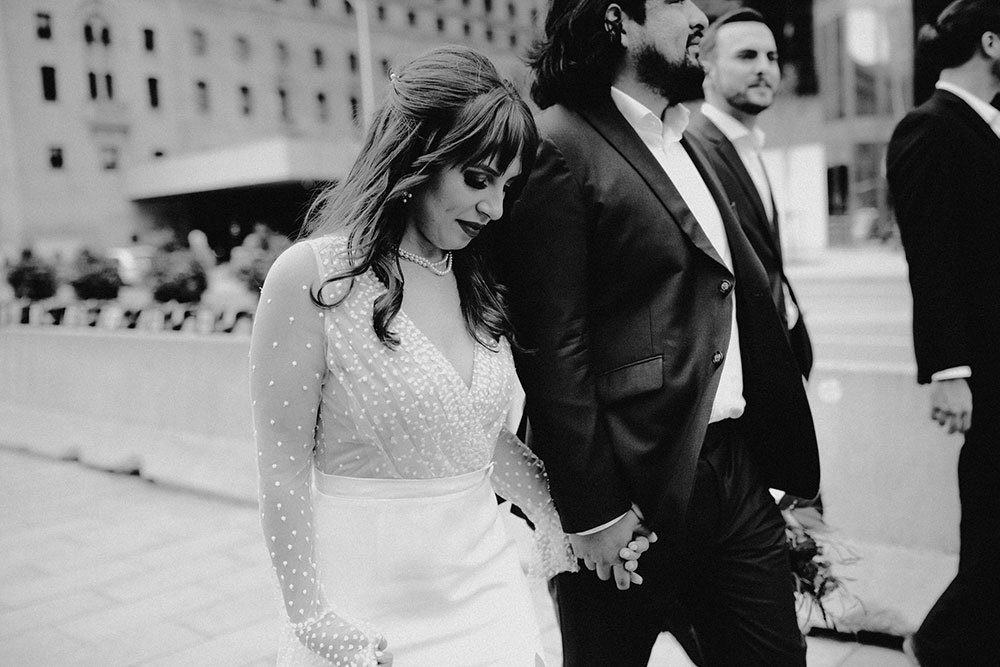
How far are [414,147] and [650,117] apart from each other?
683 millimetres

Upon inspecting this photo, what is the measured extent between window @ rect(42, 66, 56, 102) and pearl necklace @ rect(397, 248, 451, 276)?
178 feet

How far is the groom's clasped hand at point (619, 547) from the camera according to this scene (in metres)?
2.07

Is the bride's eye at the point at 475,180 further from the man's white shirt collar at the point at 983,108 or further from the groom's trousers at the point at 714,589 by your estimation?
the man's white shirt collar at the point at 983,108

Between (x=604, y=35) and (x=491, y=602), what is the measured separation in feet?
4.24

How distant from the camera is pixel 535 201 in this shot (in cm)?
205

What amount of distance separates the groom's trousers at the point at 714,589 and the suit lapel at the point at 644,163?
0.46 metres

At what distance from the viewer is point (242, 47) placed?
57938 millimetres

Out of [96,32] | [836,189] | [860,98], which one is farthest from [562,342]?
[96,32]

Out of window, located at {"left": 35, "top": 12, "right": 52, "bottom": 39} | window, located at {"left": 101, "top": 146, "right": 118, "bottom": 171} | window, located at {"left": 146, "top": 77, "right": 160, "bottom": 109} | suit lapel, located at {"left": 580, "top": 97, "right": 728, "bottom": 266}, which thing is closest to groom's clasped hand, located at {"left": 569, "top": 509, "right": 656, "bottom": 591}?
suit lapel, located at {"left": 580, "top": 97, "right": 728, "bottom": 266}

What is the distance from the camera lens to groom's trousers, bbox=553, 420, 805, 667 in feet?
7.12

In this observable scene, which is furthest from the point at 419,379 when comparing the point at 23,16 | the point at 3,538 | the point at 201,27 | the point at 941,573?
the point at 201,27

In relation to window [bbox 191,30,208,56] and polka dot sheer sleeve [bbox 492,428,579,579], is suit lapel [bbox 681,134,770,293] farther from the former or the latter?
window [bbox 191,30,208,56]

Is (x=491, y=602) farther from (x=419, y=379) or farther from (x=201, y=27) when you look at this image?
(x=201, y=27)

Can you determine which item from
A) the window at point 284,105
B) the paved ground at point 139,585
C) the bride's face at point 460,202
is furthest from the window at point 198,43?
the bride's face at point 460,202
